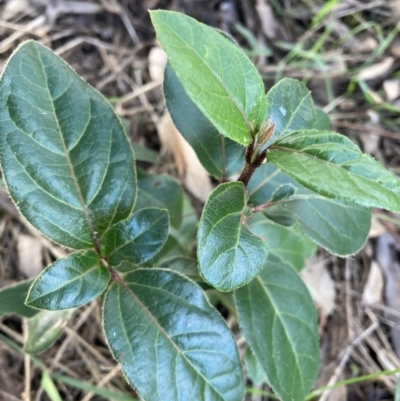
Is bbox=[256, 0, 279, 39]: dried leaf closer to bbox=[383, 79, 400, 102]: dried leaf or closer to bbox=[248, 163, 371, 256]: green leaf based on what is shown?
bbox=[383, 79, 400, 102]: dried leaf

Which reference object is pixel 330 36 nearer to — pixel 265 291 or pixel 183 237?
pixel 183 237

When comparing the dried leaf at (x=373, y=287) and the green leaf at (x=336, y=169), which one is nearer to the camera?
the green leaf at (x=336, y=169)

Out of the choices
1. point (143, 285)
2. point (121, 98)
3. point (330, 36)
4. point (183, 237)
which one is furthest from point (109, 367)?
point (330, 36)

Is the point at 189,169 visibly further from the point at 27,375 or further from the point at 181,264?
the point at 27,375

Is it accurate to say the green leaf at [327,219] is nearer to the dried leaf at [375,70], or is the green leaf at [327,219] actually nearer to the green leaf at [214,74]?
the green leaf at [214,74]

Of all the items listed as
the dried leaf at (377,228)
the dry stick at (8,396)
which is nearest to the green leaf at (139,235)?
the dry stick at (8,396)

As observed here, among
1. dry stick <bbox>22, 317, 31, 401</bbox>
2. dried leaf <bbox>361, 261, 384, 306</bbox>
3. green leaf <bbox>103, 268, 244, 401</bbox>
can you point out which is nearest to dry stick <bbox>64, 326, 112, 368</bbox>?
dry stick <bbox>22, 317, 31, 401</bbox>

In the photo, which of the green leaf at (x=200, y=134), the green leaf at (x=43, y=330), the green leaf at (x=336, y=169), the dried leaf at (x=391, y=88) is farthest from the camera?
the dried leaf at (x=391, y=88)

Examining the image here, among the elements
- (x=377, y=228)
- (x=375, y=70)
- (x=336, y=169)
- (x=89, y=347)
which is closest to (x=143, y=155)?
(x=89, y=347)
